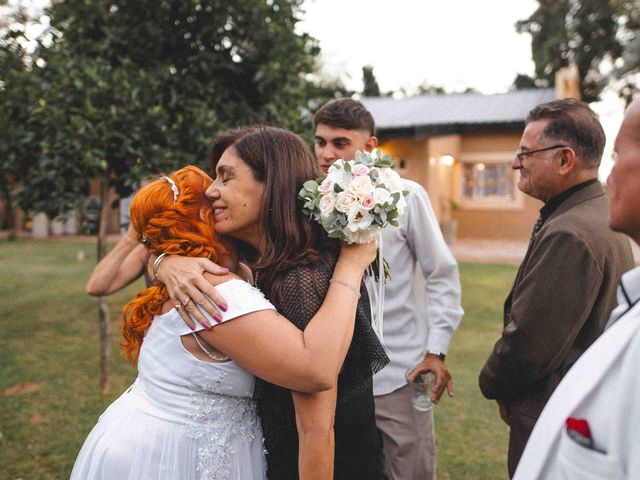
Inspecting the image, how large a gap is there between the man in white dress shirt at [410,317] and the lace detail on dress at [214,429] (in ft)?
3.42

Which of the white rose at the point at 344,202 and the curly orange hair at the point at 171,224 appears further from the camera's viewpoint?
the curly orange hair at the point at 171,224

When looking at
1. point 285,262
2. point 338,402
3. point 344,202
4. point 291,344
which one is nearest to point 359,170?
point 344,202

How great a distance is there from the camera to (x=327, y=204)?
1.81 metres

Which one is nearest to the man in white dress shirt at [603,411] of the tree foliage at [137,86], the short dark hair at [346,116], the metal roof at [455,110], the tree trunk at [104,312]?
the short dark hair at [346,116]

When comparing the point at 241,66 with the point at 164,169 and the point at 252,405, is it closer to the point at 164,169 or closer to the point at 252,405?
the point at 164,169

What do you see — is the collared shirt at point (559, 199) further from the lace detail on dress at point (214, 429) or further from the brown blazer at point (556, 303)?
the lace detail on dress at point (214, 429)

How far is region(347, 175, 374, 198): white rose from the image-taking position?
188cm

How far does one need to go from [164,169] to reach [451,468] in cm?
350

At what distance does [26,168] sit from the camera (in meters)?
5.25

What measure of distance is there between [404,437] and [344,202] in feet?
5.30

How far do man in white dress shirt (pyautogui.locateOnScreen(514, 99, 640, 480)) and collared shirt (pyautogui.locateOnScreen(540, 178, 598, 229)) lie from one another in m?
1.26

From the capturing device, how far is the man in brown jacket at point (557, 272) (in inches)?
89.5

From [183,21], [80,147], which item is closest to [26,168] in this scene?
[80,147]

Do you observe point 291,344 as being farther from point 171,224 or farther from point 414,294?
point 414,294
